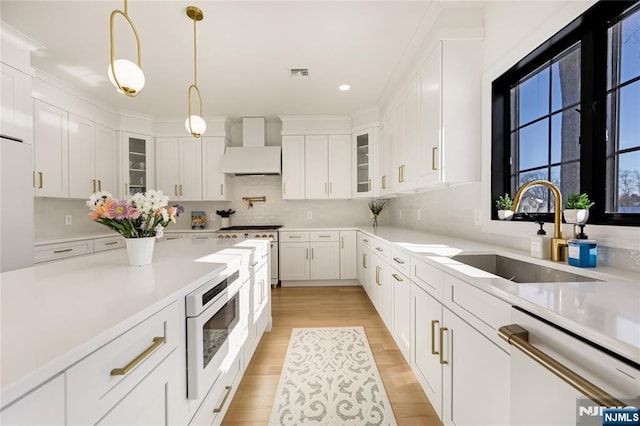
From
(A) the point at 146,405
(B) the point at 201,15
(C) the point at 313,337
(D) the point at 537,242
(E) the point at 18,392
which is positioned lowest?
(C) the point at 313,337

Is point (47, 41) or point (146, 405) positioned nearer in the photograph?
point (146, 405)

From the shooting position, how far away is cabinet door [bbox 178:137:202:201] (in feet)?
14.0

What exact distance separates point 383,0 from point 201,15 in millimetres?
1378

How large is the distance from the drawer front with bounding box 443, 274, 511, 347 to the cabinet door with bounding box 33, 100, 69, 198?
4126 millimetres

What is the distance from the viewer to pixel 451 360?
51.0 inches

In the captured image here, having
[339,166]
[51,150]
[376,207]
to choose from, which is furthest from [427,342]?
[51,150]

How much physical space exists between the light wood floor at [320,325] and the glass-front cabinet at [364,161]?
5.17 ft

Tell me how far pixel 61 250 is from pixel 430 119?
4.08m

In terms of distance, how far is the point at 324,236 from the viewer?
4129 millimetres

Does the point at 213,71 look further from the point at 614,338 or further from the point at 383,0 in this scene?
the point at 614,338

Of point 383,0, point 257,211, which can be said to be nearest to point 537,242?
point 383,0

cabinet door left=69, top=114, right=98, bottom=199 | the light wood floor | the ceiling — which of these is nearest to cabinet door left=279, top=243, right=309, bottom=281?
the light wood floor

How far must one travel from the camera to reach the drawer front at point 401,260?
188 cm

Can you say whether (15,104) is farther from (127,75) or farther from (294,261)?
(294,261)
